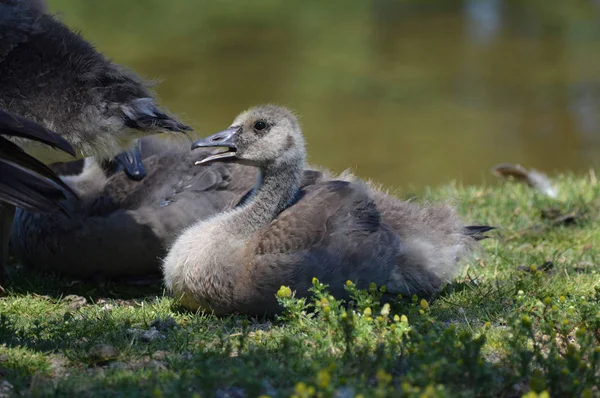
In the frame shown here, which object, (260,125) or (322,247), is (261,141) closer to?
(260,125)

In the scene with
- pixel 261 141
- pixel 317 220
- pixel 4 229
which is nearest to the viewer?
pixel 317 220

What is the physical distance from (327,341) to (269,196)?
1.40 metres

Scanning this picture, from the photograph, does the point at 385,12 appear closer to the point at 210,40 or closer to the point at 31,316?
the point at 210,40

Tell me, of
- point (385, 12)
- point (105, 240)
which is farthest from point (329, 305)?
point (385, 12)

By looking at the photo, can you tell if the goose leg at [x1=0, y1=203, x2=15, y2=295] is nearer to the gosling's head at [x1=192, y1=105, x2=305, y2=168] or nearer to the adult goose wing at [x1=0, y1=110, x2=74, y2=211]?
the gosling's head at [x1=192, y1=105, x2=305, y2=168]

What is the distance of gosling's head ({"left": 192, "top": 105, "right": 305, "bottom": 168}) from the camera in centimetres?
565

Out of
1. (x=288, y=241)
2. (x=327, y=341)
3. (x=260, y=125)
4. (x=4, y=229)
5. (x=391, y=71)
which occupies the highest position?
(x=391, y=71)

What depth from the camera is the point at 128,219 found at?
642 centimetres

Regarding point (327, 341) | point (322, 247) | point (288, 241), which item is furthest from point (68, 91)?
point (327, 341)

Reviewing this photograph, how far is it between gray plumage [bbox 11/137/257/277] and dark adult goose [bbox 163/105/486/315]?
0.66m

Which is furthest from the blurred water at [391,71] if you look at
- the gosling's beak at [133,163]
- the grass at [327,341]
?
the grass at [327,341]

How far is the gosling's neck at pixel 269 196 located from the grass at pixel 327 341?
2.04ft

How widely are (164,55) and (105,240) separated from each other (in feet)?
44.8

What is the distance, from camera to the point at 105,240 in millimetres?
6422
